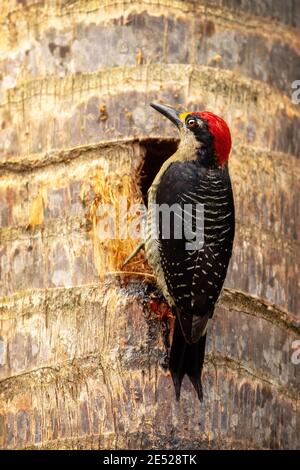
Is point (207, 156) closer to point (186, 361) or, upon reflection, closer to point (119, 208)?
point (119, 208)

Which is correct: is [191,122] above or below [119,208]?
above

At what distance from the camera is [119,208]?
5754mm

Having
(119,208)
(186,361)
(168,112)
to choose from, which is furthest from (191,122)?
(186,361)

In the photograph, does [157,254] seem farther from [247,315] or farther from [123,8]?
[123,8]

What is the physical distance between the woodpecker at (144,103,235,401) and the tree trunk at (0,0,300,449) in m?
0.07

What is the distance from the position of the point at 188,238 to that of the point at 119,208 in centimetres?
34

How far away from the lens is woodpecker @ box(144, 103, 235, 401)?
18.0 feet

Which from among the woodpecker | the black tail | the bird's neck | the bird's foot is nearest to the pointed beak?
the woodpecker

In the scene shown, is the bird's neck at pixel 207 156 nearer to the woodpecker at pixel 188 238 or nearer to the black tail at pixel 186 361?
the woodpecker at pixel 188 238

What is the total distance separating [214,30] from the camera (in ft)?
20.0

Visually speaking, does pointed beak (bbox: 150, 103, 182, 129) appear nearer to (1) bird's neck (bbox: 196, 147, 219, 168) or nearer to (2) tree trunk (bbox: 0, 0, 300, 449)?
(2) tree trunk (bbox: 0, 0, 300, 449)

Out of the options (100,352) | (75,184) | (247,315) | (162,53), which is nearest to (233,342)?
(247,315)
